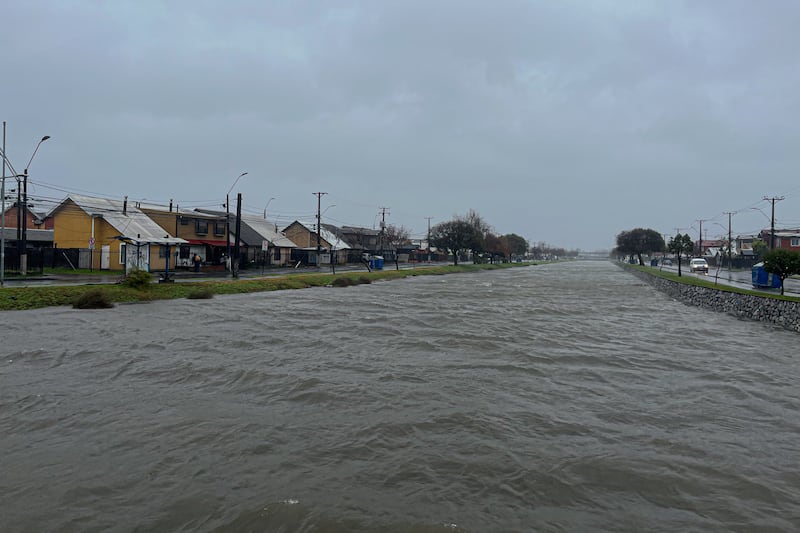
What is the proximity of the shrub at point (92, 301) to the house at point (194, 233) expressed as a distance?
1005 inches

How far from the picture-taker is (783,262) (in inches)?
1018

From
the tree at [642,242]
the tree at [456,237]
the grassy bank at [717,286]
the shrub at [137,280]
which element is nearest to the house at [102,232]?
the shrub at [137,280]

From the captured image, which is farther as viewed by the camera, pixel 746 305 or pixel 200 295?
pixel 200 295

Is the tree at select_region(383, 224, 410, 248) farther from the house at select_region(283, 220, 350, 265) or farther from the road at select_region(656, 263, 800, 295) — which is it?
the road at select_region(656, 263, 800, 295)

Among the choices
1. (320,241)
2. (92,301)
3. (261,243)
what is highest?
(320,241)

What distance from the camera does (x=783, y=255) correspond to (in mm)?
25922

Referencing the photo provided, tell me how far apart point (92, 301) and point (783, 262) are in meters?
35.0

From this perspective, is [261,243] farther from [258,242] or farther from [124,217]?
[124,217]

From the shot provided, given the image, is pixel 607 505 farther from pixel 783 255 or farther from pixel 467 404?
pixel 783 255

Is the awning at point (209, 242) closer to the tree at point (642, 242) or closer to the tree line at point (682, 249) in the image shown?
the tree line at point (682, 249)

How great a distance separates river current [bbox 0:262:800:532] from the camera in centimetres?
566

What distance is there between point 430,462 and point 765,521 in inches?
158

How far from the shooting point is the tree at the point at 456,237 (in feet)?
295

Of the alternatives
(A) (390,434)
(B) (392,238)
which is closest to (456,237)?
(B) (392,238)
